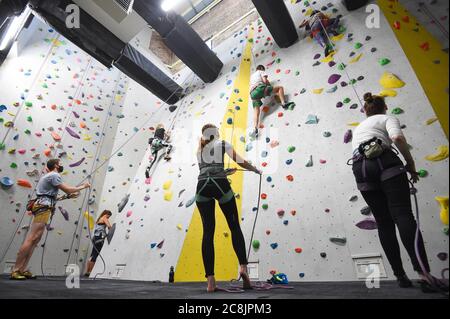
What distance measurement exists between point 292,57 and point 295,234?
2.47 metres

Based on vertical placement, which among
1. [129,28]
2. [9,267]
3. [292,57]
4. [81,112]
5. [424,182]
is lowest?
[9,267]

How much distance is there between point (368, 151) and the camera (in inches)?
49.9

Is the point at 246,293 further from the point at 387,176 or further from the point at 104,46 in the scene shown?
the point at 104,46

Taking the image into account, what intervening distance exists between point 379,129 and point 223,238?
1904mm

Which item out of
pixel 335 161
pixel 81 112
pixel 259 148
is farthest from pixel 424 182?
pixel 81 112

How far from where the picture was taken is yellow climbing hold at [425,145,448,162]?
176 centimetres

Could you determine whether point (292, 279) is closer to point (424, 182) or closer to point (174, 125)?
point (424, 182)

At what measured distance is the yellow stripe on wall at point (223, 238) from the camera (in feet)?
8.14

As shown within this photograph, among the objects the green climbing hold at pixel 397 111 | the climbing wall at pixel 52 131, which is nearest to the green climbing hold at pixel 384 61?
the green climbing hold at pixel 397 111

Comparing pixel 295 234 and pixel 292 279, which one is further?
pixel 295 234

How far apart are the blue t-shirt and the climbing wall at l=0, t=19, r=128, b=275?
68.1 inches

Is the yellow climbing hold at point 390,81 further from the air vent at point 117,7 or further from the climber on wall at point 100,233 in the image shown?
the climber on wall at point 100,233

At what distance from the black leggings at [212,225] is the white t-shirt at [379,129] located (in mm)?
829

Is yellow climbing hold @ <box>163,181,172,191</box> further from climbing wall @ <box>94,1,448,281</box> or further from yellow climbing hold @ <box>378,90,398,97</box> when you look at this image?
yellow climbing hold @ <box>378,90,398,97</box>
